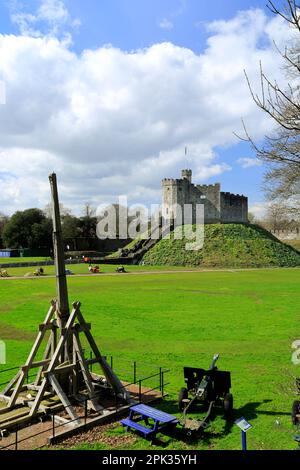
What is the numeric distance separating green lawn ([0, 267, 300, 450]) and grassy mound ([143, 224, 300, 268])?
20804mm

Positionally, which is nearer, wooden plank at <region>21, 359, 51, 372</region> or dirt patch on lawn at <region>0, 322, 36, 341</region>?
wooden plank at <region>21, 359, 51, 372</region>

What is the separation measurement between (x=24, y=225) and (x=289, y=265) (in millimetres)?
44648

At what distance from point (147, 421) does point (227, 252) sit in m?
49.2

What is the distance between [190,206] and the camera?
6328 centimetres

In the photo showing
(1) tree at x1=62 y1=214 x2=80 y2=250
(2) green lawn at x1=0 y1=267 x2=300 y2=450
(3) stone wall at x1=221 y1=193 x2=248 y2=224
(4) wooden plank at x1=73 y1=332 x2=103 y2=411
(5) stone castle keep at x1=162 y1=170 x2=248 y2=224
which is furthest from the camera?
(1) tree at x1=62 y1=214 x2=80 y2=250

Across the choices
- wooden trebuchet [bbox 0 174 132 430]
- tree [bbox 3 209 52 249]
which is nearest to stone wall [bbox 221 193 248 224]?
tree [bbox 3 209 52 249]

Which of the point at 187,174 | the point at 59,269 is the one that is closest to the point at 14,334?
the point at 59,269

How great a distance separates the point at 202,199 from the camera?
64.8 meters

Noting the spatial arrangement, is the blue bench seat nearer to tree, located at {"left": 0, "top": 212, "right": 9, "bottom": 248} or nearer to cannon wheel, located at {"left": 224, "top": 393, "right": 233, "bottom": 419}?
cannon wheel, located at {"left": 224, "top": 393, "right": 233, "bottom": 419}

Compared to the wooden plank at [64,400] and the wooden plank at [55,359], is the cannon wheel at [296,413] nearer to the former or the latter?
the wooden plank at [64,400]

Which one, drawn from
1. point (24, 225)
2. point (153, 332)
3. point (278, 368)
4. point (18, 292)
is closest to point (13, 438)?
point (278, 368)

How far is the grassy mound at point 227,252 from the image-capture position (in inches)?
2195

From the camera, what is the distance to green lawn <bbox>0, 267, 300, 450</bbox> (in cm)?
1006
